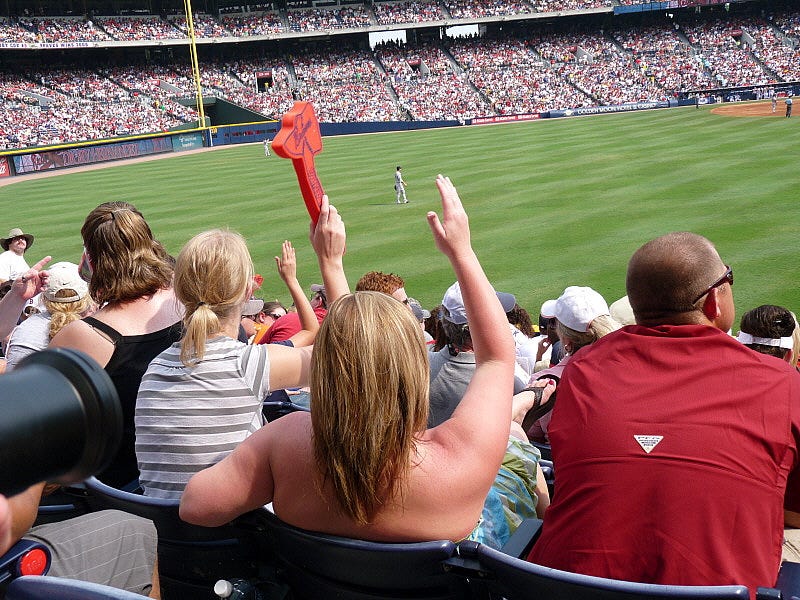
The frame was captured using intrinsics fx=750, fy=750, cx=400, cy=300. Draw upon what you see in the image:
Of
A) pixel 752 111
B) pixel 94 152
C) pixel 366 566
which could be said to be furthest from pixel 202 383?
pixel 94 152

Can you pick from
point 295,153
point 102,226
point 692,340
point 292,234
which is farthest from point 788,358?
point 292,234

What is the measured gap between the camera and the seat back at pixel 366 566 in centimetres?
221

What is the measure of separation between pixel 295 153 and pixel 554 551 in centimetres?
169

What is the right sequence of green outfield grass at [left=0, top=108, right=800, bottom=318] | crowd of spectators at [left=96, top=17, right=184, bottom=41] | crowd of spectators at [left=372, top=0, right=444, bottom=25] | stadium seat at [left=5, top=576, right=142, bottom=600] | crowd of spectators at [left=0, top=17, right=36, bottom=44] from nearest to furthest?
stadium seat at [left=5, top=576, right=142, bottom=600] → green outfield grass at [left=0, top=108, right=800, bottom=318] → crowd of spectators at [left=0, top=17, right=36, bottom=44] → crowd of spectators at [left=96, top=17, right=184, bottom=41] → crowd of spectators at [left=372, top=0, right=444, bottom=25]

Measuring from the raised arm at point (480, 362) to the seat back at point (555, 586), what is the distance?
302 millimetres

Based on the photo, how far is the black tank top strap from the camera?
3697 mm

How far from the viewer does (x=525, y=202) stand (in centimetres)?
1717

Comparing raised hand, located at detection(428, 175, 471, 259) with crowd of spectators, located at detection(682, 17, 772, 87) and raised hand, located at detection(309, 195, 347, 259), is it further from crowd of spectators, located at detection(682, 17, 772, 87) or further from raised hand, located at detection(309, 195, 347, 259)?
crowd of spectators, located at detection(682, 17, 772, 87)

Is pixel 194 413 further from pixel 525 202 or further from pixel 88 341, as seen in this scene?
pixel 525 202

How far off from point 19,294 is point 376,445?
3.84m

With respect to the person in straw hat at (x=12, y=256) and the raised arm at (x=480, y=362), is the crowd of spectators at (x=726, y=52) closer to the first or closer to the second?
the person in straw hat at (x=12, y=256)

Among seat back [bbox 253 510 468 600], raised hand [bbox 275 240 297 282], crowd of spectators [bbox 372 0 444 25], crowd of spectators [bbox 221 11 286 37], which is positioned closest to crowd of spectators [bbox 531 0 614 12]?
crowd of spectators [bbox 372 0 444 25]

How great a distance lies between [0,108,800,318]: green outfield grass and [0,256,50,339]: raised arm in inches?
246

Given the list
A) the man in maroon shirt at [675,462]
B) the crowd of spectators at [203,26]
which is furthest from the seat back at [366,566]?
the crowd of spectators at [203,26]
